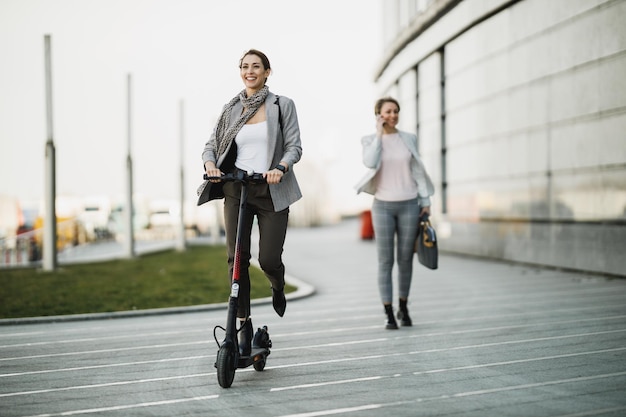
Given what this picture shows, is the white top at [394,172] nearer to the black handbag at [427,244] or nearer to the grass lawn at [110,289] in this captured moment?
the black handbag at [427,244]

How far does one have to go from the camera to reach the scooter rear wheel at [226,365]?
4511mm

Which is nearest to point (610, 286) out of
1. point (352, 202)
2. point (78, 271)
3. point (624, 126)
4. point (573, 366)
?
point (624, 126)

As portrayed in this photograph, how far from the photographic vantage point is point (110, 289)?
1102 centimetres

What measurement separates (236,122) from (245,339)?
1.46 m

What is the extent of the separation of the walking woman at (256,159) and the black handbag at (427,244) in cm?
226

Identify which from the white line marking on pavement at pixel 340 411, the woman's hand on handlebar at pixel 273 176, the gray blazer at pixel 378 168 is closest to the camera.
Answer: the white line marking on pavement at pixel 340 411

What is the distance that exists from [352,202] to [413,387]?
203ft

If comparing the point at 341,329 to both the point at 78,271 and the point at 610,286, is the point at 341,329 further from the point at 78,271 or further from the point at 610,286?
the point at 78,271

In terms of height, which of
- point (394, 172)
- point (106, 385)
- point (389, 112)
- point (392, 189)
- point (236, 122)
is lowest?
point (106, 385)

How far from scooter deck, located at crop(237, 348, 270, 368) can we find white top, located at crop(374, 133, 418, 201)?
8.05 feet

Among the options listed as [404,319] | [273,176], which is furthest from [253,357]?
[404,319]

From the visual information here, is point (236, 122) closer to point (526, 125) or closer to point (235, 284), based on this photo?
point (235, 284)

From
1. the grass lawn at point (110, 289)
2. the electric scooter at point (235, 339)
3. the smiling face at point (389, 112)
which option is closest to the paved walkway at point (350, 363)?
the electric scooter at point (235, 339)

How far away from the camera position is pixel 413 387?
14.9ft
